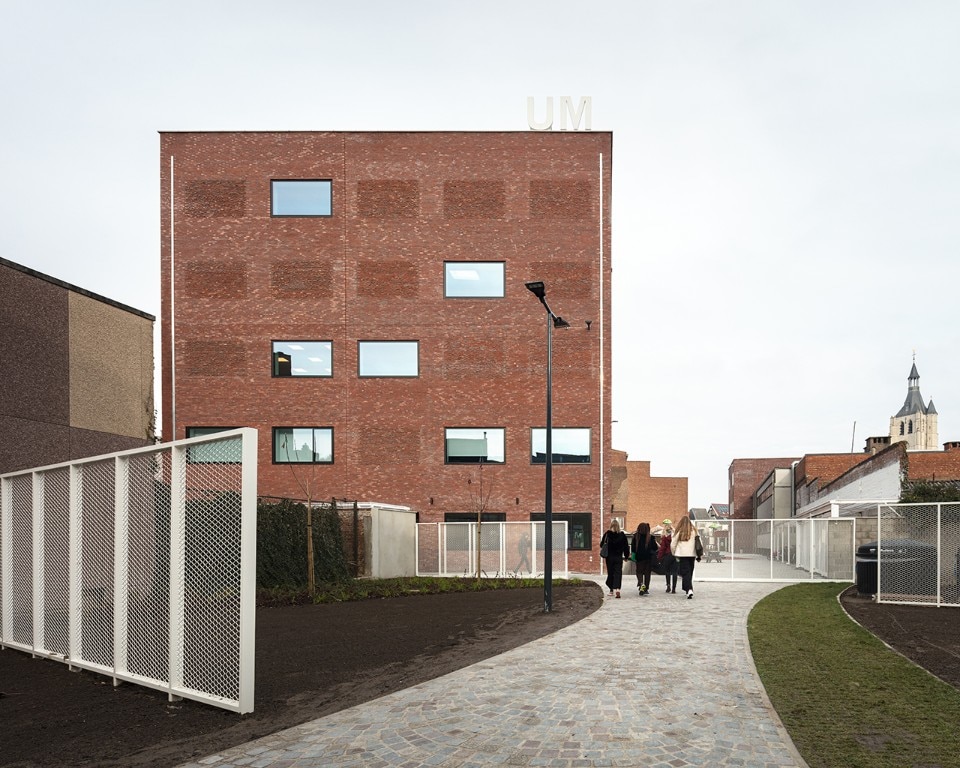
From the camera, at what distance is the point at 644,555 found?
18.3m

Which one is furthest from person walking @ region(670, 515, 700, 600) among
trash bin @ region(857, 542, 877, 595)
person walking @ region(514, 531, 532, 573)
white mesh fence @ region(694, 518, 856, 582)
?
person walking @ region(514, 531, 532, 573)

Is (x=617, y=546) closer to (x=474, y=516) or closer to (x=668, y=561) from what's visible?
(x=668, y=561)

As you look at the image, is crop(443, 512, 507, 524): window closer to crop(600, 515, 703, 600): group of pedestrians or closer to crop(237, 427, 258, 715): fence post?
crop(600, 515, 703, 600): group of pedestrians

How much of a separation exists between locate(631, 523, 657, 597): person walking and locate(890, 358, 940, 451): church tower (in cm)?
11684

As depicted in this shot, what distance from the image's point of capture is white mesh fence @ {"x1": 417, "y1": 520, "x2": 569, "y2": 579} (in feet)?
84.9

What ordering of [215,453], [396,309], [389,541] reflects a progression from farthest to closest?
[396,309] → [389,541] → [215,453]

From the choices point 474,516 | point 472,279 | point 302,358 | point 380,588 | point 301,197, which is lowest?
point 380,588

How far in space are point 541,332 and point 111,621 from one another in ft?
72.5

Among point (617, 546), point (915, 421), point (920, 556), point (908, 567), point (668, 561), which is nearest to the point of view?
point (920, 556)

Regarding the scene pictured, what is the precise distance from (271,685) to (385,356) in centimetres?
2193

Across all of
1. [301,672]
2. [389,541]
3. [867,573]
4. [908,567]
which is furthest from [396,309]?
[301,672]

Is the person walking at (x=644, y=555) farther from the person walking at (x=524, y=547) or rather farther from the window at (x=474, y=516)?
the window at (x=474, y=516)

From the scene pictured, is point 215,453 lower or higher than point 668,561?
higher

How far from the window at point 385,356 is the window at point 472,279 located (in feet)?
7.97
